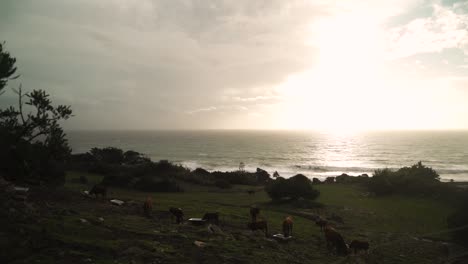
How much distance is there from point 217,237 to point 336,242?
23.1ft

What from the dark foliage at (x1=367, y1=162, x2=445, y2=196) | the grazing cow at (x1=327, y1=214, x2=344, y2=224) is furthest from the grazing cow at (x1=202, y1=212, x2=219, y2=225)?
the dark foliage at (x1=367, y1=162, x2=445, y2=196)

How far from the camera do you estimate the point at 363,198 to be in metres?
40.2

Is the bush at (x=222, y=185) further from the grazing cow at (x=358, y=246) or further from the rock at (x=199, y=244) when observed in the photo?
the rock at (x=199, y=244)

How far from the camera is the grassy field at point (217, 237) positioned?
11156 mm

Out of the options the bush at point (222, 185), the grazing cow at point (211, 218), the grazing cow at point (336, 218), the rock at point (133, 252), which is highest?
the rock at point (133, 252)

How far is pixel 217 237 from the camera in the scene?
15.1 m

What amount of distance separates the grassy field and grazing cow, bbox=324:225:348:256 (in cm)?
58

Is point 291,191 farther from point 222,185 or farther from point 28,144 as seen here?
point 28,144

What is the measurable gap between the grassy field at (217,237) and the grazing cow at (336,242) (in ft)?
1.89

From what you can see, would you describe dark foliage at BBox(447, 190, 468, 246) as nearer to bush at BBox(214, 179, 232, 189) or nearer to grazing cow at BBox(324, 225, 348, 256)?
grazing cow at BBox(324, 225, 348, 256)

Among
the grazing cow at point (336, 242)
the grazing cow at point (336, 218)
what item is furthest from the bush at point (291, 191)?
the grazing cow at point (336, 242)

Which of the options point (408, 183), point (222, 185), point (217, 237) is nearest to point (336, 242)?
point (217, 237)

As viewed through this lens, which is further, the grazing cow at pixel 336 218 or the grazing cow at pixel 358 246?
the grazing cow at pixel 336 218

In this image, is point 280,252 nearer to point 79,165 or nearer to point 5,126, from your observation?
point 5,126
